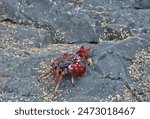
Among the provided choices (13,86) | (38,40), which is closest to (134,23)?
(38,40)

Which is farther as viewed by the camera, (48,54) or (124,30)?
(124,30)

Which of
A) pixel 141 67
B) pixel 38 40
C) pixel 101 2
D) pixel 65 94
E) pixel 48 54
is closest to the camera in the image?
pixel 65 94

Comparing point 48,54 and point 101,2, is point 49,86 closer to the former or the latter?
point 48,54

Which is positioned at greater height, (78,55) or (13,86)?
(78,55)
